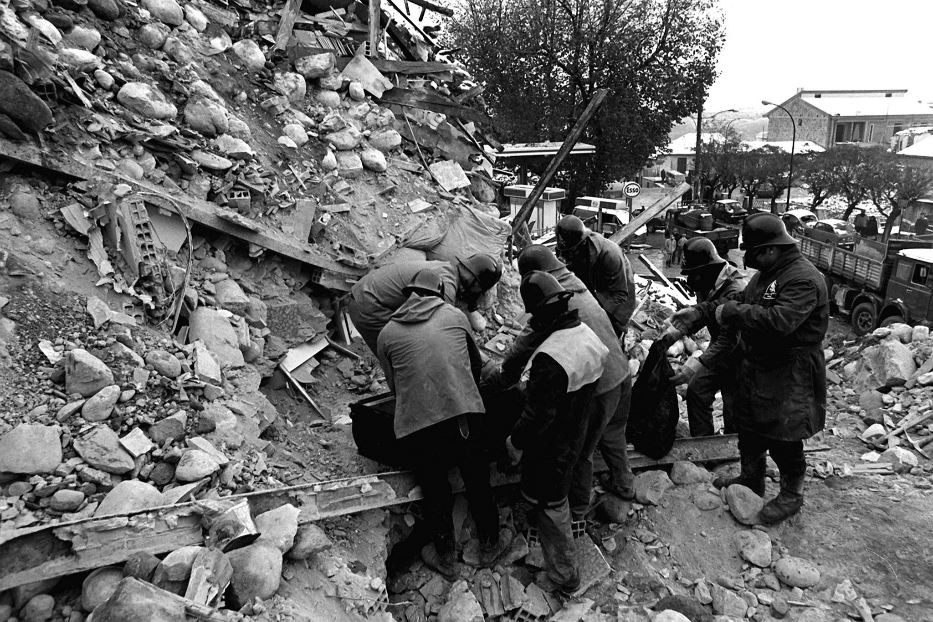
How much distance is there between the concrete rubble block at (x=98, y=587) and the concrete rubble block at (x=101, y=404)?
830 millimetres

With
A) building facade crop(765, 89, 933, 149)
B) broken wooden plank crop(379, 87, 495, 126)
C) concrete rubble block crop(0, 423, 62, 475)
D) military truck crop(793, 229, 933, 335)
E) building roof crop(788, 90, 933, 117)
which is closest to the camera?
concrete rubble block crop(0, 423, 62, 475)

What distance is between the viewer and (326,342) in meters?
5.11

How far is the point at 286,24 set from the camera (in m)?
6.69

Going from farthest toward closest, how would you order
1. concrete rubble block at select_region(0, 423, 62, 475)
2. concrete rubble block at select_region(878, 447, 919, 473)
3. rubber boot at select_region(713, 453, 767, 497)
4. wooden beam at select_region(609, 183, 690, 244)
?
wooden beam at select_region(609, 183, 690, 244) < concrete rubble block at select_region(878, 447, 919, 473) < rubber boot at select_region(713, 453, 767, 497) < concrete rubble block at select_region(0, 423, 62, 475)

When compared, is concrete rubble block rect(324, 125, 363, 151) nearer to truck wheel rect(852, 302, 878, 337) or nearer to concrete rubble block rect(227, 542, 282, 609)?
concrete rubble block rect(227, 542, 282, 609)

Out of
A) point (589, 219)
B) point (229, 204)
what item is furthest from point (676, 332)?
point (589, 219)

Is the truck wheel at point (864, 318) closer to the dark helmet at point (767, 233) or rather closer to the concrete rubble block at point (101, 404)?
the dark helmet at point (767, 233)

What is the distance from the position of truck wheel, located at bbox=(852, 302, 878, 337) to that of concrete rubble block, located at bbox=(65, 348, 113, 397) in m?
12.5

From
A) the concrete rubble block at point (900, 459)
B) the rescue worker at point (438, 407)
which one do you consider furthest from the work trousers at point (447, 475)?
the concrete rubble block at point (900, 459)

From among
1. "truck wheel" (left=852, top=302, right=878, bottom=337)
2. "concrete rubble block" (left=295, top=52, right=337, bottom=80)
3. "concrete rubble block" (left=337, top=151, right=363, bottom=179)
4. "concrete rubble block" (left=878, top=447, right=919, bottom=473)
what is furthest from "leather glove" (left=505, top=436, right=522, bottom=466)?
"truck wheel" (left=852, top=302, right=878, bottom=337)

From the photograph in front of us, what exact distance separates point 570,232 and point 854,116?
170 feet

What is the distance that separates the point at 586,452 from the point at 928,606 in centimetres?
195

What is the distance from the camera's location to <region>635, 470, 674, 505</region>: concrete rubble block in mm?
4207

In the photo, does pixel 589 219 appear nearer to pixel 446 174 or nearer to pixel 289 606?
pixel 446 174
